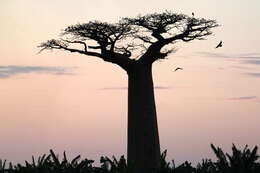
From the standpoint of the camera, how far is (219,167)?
6902 millimetres

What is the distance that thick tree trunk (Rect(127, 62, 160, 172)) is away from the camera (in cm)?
1468

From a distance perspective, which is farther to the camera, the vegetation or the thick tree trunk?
the thick tree trunk

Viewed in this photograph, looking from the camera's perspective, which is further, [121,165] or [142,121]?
[142,121]

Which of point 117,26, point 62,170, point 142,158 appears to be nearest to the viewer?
point 62,170

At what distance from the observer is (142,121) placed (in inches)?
587

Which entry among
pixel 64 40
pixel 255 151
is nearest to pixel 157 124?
pixel 64 40

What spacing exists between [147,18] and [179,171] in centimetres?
726

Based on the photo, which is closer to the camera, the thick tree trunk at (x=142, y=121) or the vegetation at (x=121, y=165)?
the vegetation at (x=121, y=165)

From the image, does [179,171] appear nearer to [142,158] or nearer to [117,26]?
[142,158]

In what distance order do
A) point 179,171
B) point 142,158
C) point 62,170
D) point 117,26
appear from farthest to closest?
point 117,26, point 142,158, point 179,171, point 62,170

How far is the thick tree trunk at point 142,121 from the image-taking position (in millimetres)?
14680

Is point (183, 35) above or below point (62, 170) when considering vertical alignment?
above

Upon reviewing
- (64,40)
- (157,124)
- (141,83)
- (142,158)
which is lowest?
(142,158)

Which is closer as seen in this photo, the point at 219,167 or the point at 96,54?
the point at 219,167
